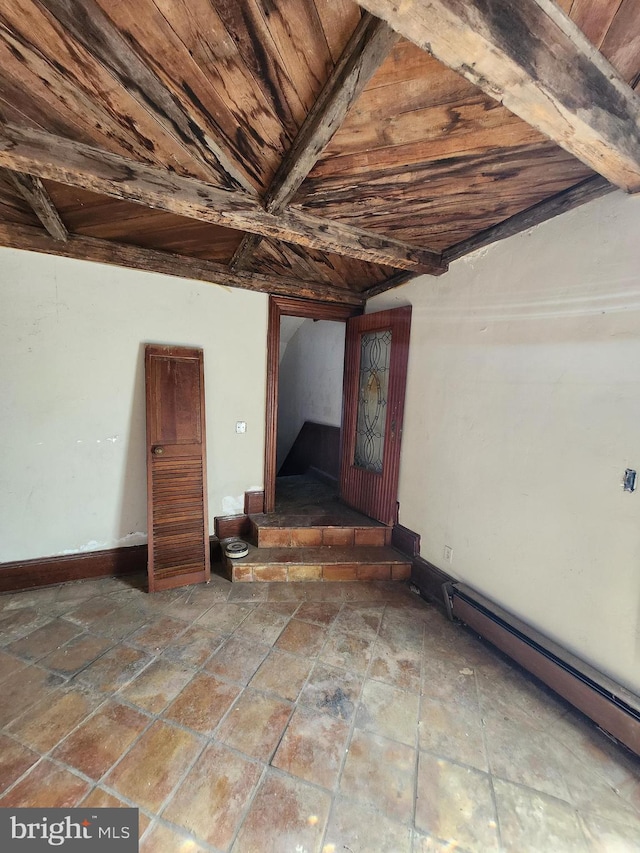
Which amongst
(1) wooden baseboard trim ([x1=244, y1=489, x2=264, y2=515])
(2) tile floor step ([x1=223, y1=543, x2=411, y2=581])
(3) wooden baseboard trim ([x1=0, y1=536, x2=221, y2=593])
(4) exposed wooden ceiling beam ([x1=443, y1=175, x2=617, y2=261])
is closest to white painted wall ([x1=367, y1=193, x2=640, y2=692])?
(4) exposed wooden ceiling beam ([x1=443, y1=175, x2=617, y2=261])

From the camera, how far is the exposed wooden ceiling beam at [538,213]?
1545 mm

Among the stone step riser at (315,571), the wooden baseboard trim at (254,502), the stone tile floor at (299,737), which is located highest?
the wooden baseboard trim at (254,502)

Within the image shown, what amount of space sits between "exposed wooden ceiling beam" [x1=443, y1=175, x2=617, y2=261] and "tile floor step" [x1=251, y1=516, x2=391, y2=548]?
89.4 inches

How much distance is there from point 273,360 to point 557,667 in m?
2.81

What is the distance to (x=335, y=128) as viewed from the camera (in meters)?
1.24

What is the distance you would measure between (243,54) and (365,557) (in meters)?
2.90

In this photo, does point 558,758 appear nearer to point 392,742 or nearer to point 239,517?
point 392,742

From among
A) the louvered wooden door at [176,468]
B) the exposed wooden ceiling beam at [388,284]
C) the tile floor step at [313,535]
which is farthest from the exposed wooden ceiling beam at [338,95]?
the tile floor step at [313,535]

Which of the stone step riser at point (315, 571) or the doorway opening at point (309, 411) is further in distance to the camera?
the doorway opening at point (309, 411)

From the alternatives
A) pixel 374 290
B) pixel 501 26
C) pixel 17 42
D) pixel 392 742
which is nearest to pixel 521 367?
pixel 501 26

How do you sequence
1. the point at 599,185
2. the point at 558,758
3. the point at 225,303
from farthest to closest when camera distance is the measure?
the point at 225,303 → the point at 599,185 → the point at 558,758

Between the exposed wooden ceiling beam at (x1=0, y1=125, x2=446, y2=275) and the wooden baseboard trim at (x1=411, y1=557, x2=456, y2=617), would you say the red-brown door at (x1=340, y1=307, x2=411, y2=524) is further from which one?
the exposed wooden ceiling beam at (x1=0, y1=125, x2=446, y2=275)

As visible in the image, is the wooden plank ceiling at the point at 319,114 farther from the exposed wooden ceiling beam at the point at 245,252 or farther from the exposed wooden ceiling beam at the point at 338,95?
the exposed wooden ceiling beam at the point at 245,252

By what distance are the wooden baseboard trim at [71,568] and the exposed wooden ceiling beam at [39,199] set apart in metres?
2.27
